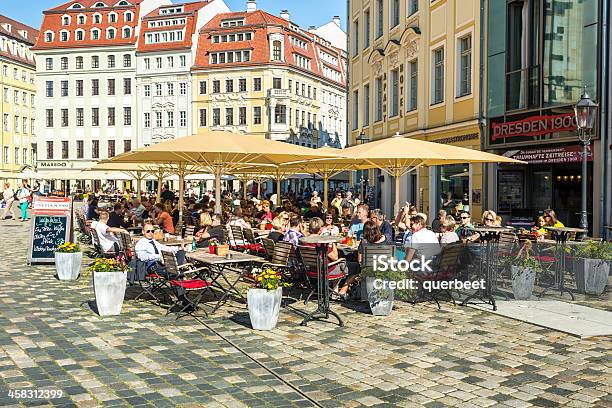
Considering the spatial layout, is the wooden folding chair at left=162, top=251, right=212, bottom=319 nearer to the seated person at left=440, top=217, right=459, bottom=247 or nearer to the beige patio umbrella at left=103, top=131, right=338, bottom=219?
the beige patio umbrella at left=103, top=131, right=338, bottom=219

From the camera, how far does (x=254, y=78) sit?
6519 centimetres

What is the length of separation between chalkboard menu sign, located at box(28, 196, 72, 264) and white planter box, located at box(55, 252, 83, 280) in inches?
91.8

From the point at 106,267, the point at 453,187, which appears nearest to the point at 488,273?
the point at 106,267

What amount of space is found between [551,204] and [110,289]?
530 inches

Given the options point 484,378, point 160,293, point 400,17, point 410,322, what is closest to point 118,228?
point 160,293

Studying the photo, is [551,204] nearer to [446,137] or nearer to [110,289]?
[446,137]

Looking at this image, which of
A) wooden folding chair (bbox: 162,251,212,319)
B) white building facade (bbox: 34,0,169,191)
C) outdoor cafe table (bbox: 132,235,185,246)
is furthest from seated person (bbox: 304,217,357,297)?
white building facade (bbox: 34,0,169,191)

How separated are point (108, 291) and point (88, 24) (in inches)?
2664

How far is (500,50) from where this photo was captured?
63.7 ft

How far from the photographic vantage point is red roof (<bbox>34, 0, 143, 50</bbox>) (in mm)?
69125

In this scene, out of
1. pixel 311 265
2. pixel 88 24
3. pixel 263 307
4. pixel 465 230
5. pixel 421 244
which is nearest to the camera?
pixel 263 307

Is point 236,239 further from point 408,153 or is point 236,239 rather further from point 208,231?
point 408,153

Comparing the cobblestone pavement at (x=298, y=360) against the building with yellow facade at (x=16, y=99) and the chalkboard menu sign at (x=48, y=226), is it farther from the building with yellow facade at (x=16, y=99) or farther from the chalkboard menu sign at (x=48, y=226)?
the building with yellow facade at (x=16, y=99)

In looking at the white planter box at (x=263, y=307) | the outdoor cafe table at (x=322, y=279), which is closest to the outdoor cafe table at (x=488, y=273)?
the outdoor cafe table at (x=322, y=279)
